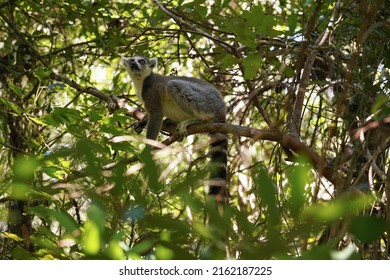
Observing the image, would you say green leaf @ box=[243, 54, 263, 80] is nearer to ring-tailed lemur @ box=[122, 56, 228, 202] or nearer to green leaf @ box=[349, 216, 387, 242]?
green leaf @ box=[349, 216, 387, 242]

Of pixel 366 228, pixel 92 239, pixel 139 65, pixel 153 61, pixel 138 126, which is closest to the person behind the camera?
pixel 366 228

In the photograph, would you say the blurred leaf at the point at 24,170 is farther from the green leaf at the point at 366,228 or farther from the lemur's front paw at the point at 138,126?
the lemur's front paw at the point at 138,126

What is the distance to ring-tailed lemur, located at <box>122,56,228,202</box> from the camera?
21.0ft

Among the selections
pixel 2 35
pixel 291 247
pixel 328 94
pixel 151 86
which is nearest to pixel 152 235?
pixel 291 247

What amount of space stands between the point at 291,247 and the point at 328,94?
428 cm

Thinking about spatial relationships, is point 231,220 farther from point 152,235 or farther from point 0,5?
point 0,5

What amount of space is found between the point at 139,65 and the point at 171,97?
0.50 m

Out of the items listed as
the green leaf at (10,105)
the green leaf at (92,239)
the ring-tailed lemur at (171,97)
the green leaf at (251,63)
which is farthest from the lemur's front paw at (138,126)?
the green leaf at (92,239)

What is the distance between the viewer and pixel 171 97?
22.2 ft

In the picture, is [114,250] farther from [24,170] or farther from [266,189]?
[266,189]

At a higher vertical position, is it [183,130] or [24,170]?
[183,130]

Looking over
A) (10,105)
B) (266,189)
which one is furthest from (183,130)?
(266,189)

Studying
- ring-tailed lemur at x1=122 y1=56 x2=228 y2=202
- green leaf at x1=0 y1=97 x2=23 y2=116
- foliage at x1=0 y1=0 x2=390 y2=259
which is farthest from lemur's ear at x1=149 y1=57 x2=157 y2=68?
green leaf at x1=0 y1=97 x2=23 y2=116

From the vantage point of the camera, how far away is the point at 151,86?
22.8 ft
